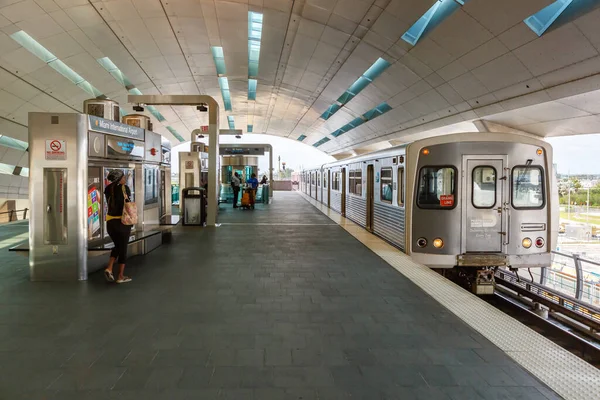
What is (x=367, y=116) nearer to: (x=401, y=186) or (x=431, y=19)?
(x=431, y=19)

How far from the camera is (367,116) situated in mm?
23031

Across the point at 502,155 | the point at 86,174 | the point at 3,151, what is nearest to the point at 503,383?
the point at 502,155

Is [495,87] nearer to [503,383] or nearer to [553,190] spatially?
[553,190]

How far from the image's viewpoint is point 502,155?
620 centimetres

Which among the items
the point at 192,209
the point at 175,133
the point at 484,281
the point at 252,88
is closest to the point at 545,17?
the point at 484,281

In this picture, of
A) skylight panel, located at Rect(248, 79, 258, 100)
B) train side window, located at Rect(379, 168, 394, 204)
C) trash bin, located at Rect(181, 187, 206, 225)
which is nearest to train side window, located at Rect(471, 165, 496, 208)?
train side window, located at Rect(379, 168, 394, 204)

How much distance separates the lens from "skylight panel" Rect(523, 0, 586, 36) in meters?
8.02

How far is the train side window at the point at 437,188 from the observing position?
20.9 feet

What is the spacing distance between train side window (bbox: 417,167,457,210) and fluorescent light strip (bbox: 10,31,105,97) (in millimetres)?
13977

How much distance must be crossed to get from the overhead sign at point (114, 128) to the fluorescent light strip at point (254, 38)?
26.9 ft

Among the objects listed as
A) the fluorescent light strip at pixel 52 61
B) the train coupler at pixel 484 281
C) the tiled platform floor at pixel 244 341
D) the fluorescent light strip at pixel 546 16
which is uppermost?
the fluorescent light strip at pixel 52 61

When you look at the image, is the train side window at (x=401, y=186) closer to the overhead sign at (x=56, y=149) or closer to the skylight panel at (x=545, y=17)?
the skylight panel at (x=545, y=17)

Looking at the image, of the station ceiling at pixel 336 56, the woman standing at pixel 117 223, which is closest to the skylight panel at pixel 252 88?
the station ceiling at pixel 336 56

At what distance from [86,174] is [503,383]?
563cm
